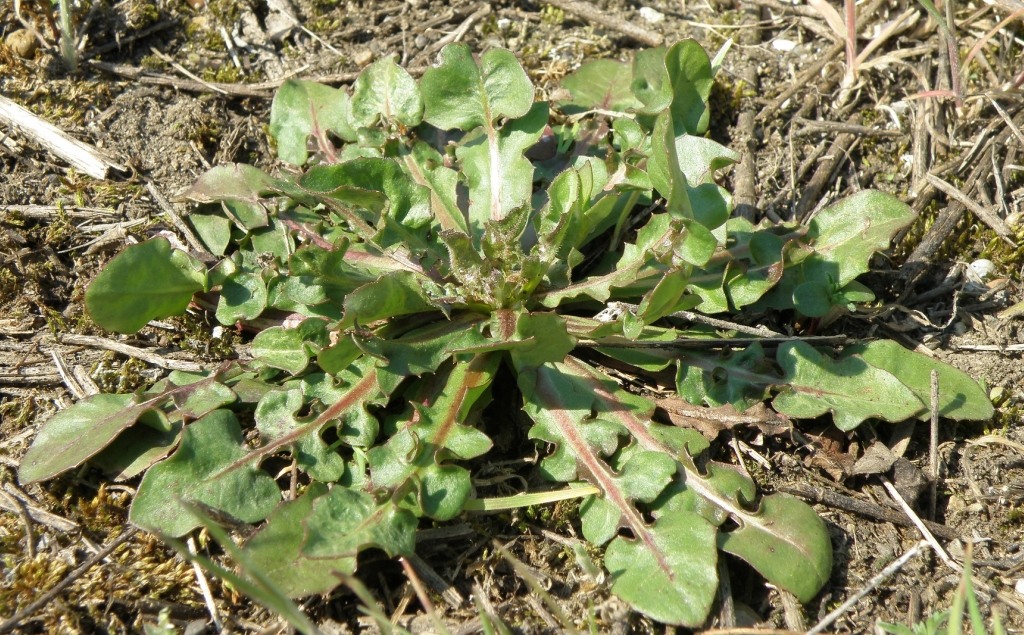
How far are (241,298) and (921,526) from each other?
108 inches

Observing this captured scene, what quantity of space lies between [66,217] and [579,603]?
9.35 ft

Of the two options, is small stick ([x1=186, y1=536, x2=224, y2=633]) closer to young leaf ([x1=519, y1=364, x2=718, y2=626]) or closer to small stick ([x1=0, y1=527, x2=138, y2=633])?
small stick ([x1=0, y1=527, x2=138, y2=633])

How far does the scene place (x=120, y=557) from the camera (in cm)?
293

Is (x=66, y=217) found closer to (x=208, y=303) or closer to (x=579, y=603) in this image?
(x=208, y=303)

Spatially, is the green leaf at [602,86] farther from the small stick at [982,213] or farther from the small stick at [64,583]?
the small stick at [64,583]

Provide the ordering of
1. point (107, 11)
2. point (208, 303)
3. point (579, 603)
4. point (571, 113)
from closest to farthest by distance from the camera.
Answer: point (579, 603)
point (208, 303)
point (571, 113)
point (107, 11)

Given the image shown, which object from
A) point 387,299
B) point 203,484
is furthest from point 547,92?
point 203,484

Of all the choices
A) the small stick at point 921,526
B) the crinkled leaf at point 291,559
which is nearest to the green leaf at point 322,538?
the crinkled leaf at point 291,559

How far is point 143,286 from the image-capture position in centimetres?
325

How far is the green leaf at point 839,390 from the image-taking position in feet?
10.3

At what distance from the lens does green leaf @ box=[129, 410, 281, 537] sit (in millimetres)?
A: 2887

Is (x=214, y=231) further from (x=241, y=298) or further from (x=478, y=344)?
(x=478, y=344)

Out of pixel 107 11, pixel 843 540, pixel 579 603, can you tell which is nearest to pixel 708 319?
pixel 843 540

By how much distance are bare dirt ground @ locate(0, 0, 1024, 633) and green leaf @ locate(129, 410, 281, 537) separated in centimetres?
16
